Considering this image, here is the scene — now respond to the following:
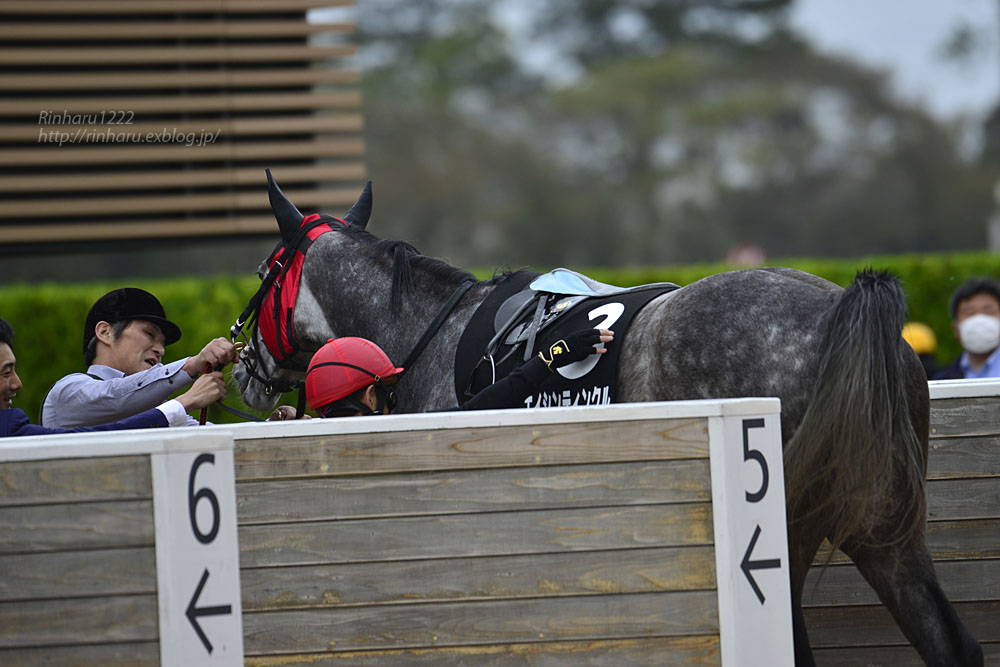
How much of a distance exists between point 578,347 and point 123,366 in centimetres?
171

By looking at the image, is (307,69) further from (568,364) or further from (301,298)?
(568,364)

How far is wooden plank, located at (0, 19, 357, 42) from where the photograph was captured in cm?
711

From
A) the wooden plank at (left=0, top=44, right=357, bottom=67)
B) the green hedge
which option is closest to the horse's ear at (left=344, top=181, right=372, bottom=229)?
the wooden plank at (left=0, top=44, right=357, bottom=67)

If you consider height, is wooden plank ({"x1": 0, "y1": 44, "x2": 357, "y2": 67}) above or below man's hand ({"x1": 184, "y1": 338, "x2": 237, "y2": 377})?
above

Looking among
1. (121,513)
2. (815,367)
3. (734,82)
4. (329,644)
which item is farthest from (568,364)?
(734,82)

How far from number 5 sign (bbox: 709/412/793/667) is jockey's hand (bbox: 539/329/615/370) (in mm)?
630

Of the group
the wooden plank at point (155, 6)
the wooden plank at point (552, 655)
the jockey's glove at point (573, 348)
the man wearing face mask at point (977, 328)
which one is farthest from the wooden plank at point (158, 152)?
the wooden plank at point (552, 655)

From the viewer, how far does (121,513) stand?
2451 millimetres

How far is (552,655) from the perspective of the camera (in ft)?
8.36

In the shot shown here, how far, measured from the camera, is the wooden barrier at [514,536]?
254 centimetres

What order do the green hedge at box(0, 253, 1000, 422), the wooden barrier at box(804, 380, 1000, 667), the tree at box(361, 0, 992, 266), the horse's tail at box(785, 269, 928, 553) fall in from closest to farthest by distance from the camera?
the horse's tail at box(785, 269, 928, 553)
the wooden barrier at box(804, 380, 1000, 667)
the green hedge at box(0, 253, 1000, 422)
the tree at box(361, 0, 992, 266)

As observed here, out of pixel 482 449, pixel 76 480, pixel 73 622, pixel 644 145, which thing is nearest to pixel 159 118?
pixel 76 480

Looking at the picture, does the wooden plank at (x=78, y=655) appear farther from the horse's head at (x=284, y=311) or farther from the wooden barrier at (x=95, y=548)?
the horse's head at (x=284, y=311)

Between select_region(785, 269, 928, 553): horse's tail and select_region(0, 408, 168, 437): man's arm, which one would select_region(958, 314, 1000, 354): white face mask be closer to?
select_region(785, 269, 928, 553): horse's tail
